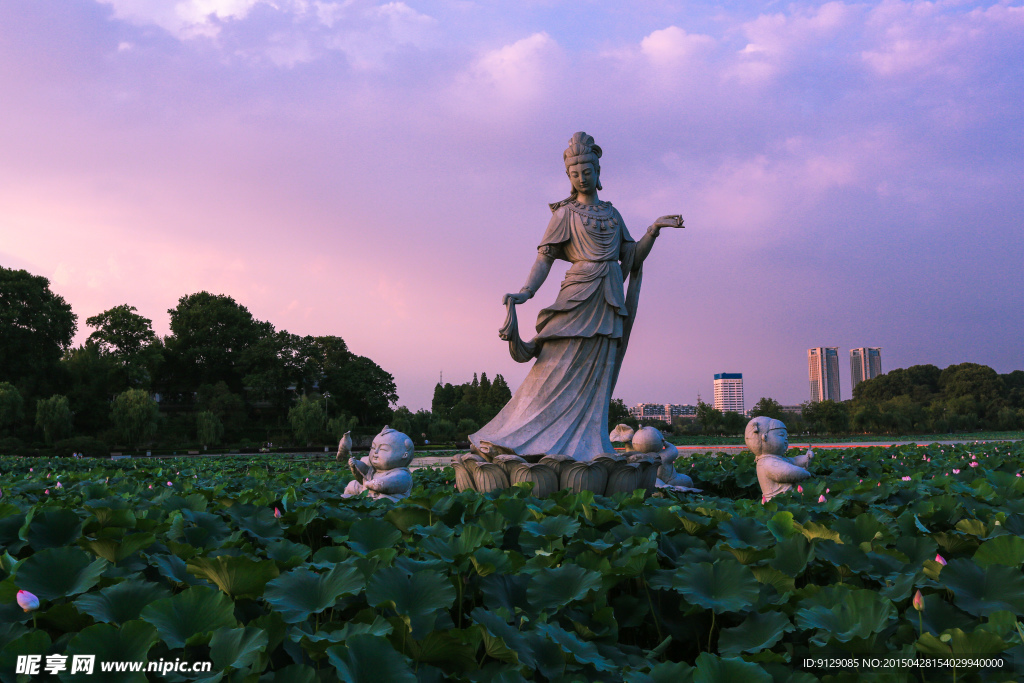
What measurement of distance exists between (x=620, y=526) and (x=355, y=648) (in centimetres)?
135

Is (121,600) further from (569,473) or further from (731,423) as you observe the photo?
(731,423)

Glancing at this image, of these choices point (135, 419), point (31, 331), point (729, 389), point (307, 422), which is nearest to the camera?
point (135, 419)

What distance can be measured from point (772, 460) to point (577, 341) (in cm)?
200

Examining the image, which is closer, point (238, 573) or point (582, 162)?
point (238, 573)

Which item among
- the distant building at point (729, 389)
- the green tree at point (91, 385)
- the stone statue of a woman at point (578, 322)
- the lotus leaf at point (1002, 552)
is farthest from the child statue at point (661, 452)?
the distant building at point (729, 389)

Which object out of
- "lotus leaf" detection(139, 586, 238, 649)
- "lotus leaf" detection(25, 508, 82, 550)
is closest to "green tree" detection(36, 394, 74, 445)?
"lotus leaf" detection(25, 508, 82, 550)

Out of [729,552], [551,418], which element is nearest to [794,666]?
[729,552]

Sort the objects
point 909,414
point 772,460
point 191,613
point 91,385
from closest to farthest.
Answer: point 191,613
point 772,460
point 91,385
point 909,414

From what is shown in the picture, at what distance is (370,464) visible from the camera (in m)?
4.15

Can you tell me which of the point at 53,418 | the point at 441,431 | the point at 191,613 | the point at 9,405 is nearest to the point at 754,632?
the point at 191,613

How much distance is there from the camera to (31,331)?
1201 inches

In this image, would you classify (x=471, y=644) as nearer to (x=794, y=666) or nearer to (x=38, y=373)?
(x=794, y=666)

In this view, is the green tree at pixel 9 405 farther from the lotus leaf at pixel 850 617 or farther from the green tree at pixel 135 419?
the lotus leaf at pixel 850 617

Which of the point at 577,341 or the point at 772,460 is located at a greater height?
the point at 577,341
